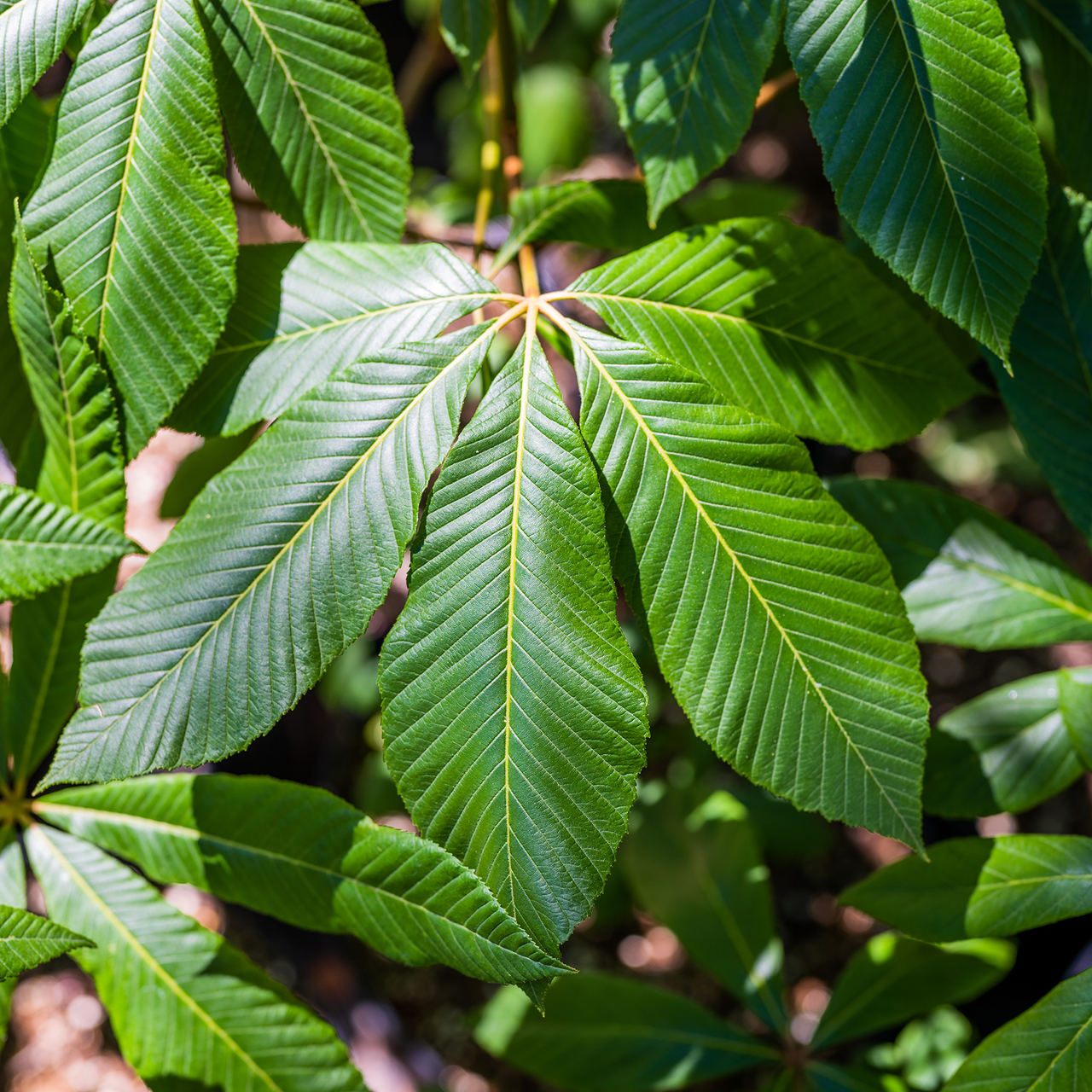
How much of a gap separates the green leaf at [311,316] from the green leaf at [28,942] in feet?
1.73

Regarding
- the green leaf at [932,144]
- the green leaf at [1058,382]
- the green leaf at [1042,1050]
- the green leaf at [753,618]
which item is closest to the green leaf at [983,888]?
the green leaf at [1042,1050]

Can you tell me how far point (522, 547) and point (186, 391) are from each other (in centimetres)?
46

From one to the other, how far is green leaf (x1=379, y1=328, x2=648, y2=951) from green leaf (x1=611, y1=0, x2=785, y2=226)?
0.31 m

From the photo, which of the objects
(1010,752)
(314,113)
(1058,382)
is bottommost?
(1010,752)

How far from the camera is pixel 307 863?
3.14ft

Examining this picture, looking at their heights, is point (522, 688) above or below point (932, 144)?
below

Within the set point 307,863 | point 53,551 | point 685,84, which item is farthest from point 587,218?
point 307,863

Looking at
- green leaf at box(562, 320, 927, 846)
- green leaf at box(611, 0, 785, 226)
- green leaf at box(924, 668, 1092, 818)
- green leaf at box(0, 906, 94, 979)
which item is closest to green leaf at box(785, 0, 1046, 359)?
green leaf at box(611, 0, 785, 226)

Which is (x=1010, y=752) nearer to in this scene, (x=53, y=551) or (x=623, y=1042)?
(x=623, y=1042)

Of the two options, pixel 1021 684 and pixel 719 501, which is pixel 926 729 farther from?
pixel 1021 684

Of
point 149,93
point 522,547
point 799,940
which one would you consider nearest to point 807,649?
point 522,547

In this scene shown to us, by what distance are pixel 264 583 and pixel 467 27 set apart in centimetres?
77

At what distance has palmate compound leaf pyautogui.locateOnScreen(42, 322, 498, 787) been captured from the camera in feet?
2.57

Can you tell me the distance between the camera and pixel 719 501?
2.63 ft
